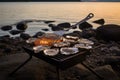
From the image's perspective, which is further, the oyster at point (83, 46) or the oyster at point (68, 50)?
the oyster at point (83, 46)

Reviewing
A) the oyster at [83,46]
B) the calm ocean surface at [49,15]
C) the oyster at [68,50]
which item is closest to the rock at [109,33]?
the oyster at [83,46]

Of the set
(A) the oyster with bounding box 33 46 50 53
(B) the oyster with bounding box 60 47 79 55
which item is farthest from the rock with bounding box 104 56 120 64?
(A) the oyster with bounding box 33 46 50 53

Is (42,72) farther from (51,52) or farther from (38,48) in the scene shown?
(51,52)

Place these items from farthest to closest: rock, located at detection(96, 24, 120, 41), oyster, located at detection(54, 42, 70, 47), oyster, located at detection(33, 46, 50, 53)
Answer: rock, located at detection(96, 24, 120, 41), oyster, located at detection(54, 42, 70, 47), oyster, located at detection(33, 46, 50, 53)

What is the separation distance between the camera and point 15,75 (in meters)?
8.65

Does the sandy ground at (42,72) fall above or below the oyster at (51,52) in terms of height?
below

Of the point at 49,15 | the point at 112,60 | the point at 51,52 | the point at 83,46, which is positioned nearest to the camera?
the point at 51,52

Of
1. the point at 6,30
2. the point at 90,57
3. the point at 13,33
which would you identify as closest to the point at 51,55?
the point at 90,57

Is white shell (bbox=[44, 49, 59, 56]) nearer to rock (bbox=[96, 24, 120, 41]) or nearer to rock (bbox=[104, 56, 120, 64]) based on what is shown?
rock (bbox=[104, 56, 120, 64])

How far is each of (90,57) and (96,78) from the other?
160 inches

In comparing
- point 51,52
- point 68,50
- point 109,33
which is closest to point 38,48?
point 51,52

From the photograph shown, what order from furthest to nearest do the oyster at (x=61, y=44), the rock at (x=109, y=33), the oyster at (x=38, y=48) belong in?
the rock at (x=109, y=33)
the oyster at (x=61, y=44)
the oyster at (x=38, y=48)

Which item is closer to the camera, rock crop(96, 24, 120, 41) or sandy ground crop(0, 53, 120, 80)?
sandy ground crop(0, 53, 120, 80)

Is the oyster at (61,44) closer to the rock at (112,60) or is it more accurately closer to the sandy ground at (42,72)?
the sandy ground at (42,72)
